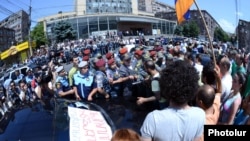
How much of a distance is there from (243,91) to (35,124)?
2225 mm

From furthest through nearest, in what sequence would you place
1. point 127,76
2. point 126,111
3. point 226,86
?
point 127,76, point 226,86, point 126,111

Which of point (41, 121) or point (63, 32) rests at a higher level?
point (63, 32)

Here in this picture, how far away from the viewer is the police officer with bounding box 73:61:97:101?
21.5 ft

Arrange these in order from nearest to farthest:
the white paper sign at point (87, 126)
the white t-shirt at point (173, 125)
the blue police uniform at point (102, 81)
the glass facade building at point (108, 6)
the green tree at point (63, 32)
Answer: the white t-shirt at point (173, 125)
the white paper sign at point (87, 126)
the blue police uniform at point (102, 81)
the green tree at point (63, 32)
the glass facade building at point (108, 6)

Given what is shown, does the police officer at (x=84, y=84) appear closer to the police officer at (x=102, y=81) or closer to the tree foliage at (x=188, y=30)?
the police officer at (x=102, y=81)

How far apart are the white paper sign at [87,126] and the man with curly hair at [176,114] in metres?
0.79

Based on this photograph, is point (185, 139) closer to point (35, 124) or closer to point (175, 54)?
point (35, 124)

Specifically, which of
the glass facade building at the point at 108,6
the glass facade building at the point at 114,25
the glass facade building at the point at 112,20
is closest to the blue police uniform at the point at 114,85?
the glass facade building at the point at 112,20

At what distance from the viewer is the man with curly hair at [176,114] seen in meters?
2.64

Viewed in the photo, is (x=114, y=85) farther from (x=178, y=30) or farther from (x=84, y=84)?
(x=178, y=30)

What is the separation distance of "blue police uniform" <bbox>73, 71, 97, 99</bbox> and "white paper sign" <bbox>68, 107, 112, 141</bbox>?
272 cm

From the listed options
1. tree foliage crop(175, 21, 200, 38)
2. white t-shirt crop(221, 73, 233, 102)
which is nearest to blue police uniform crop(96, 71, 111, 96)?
white t-shirt crop(221, 73, 233, 102)

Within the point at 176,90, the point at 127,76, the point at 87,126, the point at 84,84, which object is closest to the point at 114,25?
the point at 127,76

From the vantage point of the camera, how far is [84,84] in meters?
6.61
